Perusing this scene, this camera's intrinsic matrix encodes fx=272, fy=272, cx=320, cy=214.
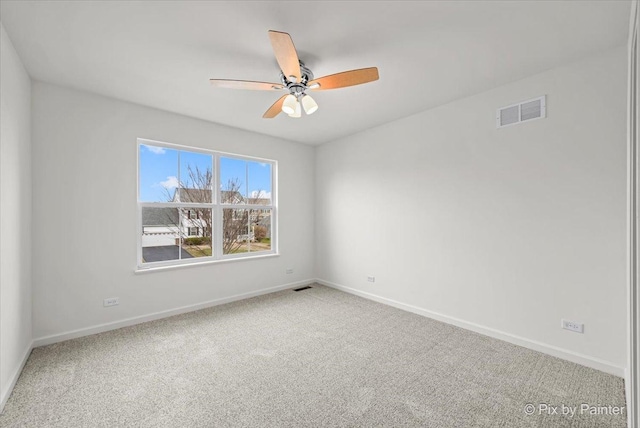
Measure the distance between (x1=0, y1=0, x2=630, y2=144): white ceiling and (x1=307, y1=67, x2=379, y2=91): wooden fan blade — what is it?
0.84 feet

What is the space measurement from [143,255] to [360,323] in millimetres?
2786

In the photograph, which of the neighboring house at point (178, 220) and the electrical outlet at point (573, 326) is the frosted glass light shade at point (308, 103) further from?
→ the electrical outlet at point (573, 326)

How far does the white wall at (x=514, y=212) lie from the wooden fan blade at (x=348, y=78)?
1.62m

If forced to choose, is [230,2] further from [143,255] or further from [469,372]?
[469,372]

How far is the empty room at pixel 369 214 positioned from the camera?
1816 millimetres

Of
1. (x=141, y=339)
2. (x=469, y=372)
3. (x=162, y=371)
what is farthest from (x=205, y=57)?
(x=469, y=372)

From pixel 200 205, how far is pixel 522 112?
393 centimetres

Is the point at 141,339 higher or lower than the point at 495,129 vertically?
lower

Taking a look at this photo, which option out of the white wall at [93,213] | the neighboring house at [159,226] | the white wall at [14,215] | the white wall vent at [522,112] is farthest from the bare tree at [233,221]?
the white wall vent at [522,112]

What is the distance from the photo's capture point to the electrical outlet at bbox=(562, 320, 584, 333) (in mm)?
2312

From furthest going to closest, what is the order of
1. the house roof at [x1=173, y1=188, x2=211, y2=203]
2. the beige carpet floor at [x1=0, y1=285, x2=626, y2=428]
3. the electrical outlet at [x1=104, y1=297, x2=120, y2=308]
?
1. the house roof at [x1=173, y1=188, x2=211, y2=203]
2. the electrical outlet at [x1=104, y1=297, x2=120, y2=308]
3. the beige carpet floor at [x1=0, y1=285, x2=626, y2=428]

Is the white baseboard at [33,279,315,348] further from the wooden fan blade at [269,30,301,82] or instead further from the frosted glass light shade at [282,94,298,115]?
the wooden fan blade at [269,30,301,82]

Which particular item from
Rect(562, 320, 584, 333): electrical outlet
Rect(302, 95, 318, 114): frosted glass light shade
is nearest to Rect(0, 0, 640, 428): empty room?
Rect(562, 320, 584, 333): electrical outlet

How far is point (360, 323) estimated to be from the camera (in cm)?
321
